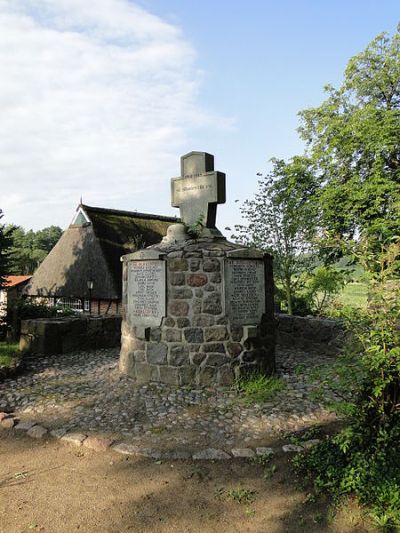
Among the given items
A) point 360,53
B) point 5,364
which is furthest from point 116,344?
point 360,53

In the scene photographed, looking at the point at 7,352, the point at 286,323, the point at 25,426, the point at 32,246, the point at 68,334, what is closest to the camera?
the point at 25,426

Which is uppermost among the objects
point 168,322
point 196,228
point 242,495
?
point 196,228

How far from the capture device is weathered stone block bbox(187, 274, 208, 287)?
241 inches

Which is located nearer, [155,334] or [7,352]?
[155,334]

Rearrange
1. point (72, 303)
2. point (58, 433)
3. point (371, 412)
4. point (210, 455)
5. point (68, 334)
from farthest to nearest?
point (72, 303) → point (68, 334) → point (58, 433) → point (210, 455) → point (371, 412)

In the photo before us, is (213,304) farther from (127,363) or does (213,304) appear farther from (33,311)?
(33,311)

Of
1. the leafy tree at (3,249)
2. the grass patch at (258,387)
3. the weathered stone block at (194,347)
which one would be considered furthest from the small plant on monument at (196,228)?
the leafy tree at (3,249)

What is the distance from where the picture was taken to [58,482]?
333cm

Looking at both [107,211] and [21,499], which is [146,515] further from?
[107,211]

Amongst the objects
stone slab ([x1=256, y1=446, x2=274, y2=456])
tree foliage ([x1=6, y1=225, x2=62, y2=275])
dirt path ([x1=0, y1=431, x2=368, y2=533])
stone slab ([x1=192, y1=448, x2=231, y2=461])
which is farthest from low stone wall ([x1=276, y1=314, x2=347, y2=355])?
tree foliage ([x1=6, y1=225, x2=62, y2=275])

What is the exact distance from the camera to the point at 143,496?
3105 mm

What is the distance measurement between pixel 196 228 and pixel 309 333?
4.19m

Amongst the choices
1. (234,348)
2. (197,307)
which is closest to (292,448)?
(234,348)

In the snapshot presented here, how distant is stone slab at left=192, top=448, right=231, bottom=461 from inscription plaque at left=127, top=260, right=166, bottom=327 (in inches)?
107
